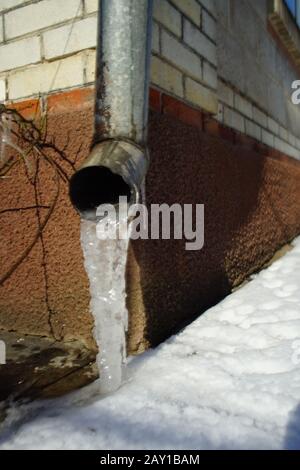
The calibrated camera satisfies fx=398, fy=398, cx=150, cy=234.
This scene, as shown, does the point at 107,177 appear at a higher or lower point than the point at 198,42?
lower

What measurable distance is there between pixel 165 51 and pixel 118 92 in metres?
0.68

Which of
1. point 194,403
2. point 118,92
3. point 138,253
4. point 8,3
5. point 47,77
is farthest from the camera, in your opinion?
point 8,3

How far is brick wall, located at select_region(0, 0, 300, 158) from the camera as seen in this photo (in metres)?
2.10

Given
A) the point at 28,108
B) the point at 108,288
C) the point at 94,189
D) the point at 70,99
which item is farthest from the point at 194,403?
the point at 28,108

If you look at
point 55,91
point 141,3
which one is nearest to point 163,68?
point 141,3

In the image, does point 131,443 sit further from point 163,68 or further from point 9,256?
point 163,68

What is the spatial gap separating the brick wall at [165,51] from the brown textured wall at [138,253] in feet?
0.66

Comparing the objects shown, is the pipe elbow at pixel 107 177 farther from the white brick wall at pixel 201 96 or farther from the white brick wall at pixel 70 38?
the white brick wall at pixel 201 96

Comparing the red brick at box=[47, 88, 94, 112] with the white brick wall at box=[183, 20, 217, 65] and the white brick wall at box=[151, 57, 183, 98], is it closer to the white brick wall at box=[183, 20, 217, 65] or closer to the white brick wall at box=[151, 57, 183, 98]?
the white brick wall at box=[151, 57, 183, 98]

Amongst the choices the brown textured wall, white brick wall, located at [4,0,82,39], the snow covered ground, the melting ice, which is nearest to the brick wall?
white brick wall, located at [4,0,82,39]

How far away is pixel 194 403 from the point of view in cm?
159

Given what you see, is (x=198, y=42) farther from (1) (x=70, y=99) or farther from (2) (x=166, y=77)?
(1) (x=70, y=99)

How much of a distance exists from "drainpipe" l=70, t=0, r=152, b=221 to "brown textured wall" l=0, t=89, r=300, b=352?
287mm

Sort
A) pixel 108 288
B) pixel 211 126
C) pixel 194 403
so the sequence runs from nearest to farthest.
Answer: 1. pixel 194 403
2. pixel 108 288
3. pixel 211 126
